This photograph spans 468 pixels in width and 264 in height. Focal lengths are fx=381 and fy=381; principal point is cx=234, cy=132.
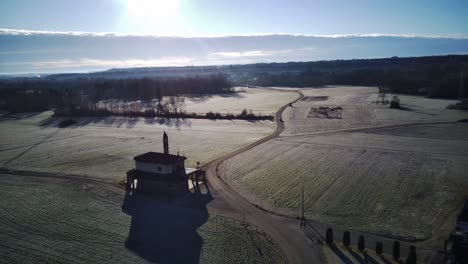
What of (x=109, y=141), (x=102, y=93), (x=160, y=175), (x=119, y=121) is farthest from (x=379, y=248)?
(x=102, y=93)

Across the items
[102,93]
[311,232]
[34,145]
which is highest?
[102,93]

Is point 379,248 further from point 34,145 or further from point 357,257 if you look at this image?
point 34,145

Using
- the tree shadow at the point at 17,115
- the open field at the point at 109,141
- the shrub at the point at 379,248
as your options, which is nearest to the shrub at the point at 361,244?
the shrub at the point at 379,248

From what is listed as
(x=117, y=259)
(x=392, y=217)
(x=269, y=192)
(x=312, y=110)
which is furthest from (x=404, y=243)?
(x=312, y=110)

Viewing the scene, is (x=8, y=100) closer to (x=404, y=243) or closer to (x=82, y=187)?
(x=82, y=187)

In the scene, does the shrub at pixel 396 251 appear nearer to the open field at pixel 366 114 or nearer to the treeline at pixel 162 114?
the open field at pixel 366 114

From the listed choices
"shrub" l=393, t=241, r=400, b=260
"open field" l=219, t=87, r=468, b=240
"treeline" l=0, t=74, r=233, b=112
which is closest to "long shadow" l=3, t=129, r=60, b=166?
"treeline" l=0, t=74, r=233, b=112
